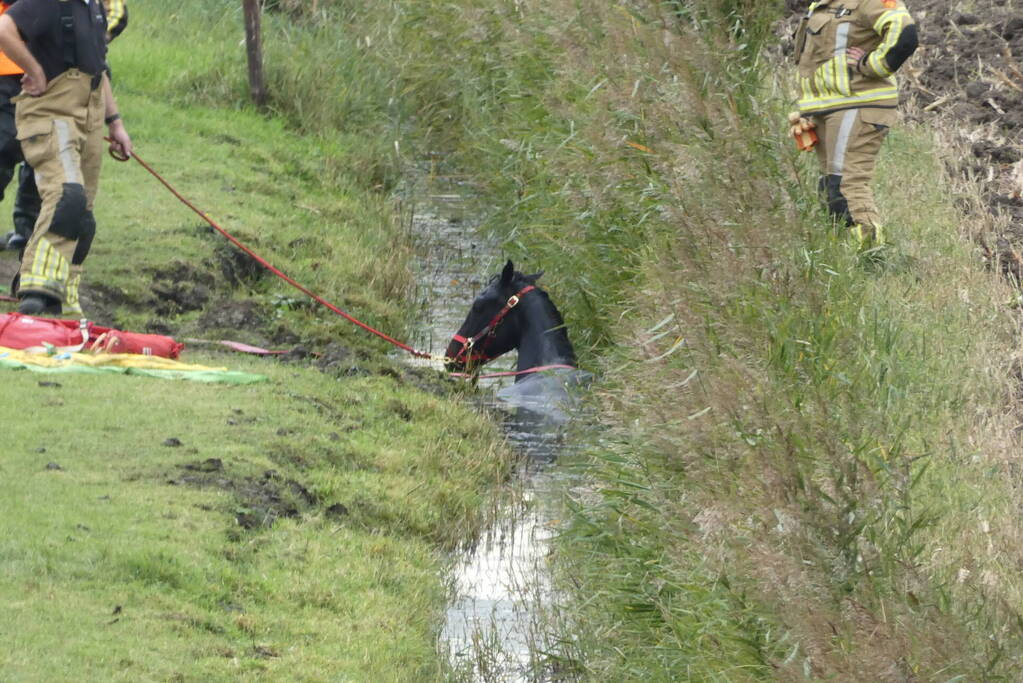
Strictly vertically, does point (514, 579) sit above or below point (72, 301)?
below

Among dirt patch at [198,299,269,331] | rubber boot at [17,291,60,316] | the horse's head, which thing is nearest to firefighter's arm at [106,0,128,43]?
dirt patch at [198,299,269,331]

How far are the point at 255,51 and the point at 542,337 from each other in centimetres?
634

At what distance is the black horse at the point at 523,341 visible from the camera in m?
9.11

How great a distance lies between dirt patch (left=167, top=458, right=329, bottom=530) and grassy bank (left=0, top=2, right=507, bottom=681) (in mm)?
11

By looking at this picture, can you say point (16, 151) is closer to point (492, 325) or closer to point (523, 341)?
point (492, 325)

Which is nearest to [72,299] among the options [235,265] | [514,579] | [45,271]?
[45,271]

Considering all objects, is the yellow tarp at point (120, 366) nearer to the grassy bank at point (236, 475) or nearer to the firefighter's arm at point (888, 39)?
the grassy bank at point (236, 475)

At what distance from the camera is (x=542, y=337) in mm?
9383

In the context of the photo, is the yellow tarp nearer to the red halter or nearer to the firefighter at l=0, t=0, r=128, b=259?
the firefighter at l=0, t=0, r=128, b=259

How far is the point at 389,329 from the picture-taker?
417 inches

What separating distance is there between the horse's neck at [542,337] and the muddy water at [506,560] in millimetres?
377

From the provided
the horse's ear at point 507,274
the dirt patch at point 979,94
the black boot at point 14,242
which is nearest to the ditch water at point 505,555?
the horse's ear at point 507,274

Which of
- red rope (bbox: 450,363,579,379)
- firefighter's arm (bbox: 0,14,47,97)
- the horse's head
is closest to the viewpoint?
firefighter's arm (bbox: 0,14,47,97)

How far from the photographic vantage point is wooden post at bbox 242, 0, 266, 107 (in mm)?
14133
